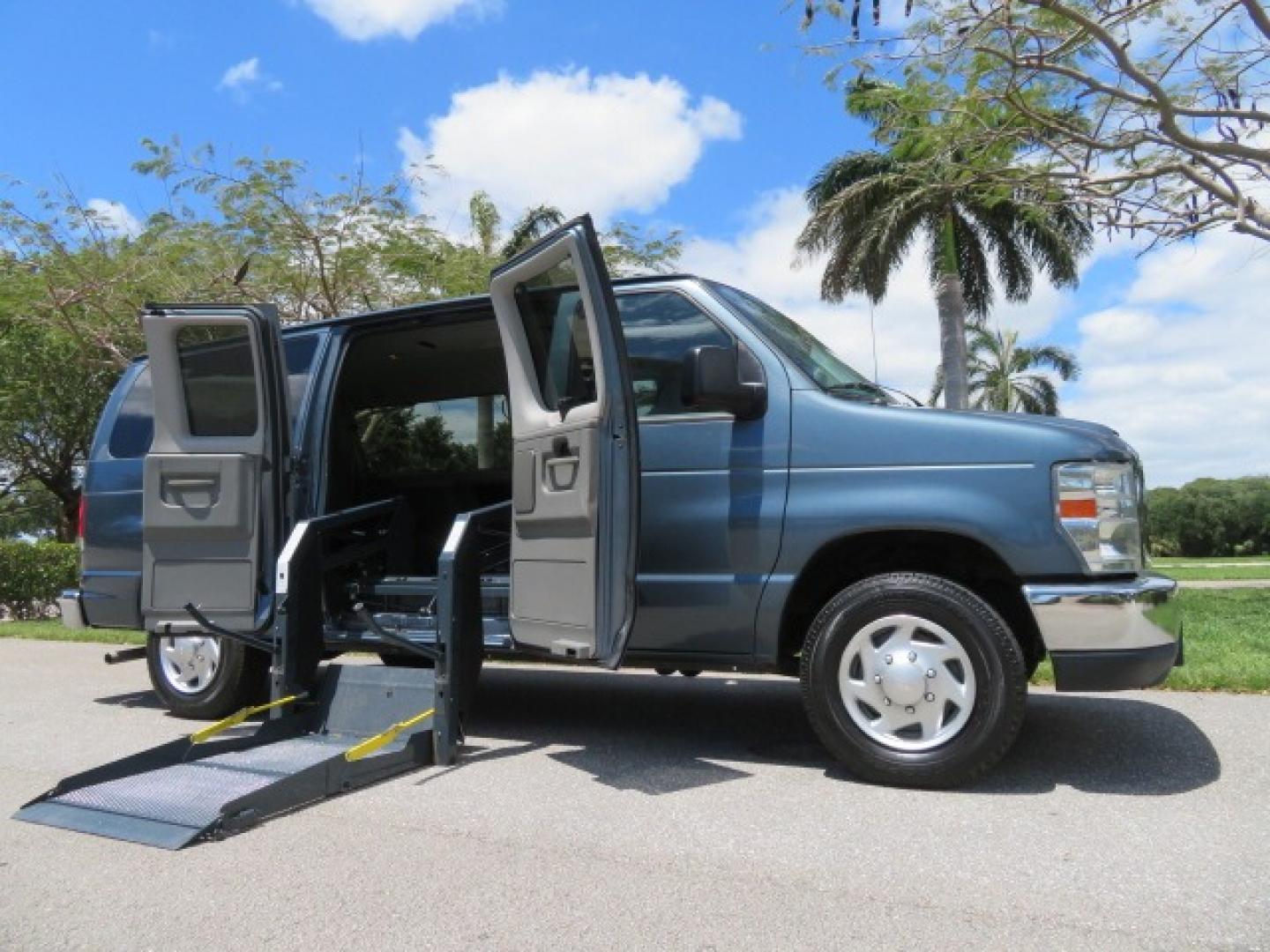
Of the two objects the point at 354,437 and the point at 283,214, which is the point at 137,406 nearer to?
the point at 354,437

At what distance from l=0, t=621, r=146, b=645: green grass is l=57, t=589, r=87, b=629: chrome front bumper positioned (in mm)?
4374

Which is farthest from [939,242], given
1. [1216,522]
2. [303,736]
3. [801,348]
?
[1216,522]

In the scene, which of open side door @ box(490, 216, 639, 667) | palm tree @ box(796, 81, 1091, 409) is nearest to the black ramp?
open side door @ box(490, 216, 639, 667)

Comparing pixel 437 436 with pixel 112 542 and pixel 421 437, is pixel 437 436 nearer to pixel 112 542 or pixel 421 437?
pixel 421 437

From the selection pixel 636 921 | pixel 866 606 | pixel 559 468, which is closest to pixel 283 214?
pixel 559 468

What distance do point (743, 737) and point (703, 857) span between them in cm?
190

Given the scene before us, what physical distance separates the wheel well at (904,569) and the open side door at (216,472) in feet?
9.35

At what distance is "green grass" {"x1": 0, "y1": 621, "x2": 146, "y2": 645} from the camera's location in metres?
11.0

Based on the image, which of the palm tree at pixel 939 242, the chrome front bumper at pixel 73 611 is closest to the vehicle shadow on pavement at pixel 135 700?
the chrome front bumper at pixel 73 611

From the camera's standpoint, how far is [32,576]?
15.8 m

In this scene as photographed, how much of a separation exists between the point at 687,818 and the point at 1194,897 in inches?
67.6

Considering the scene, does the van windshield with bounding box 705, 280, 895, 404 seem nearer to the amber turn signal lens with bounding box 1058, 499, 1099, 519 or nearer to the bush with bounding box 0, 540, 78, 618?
the amber turn signal lens with bounding box 1058, 499, 1099, 519

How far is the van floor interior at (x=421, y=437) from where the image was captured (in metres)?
6.61

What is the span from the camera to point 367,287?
54.0ft
